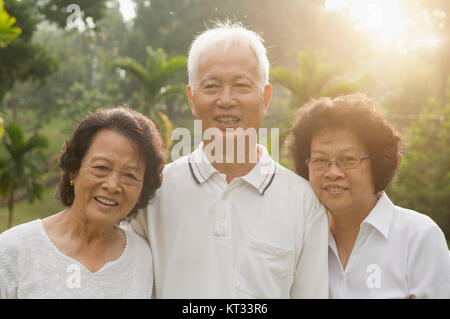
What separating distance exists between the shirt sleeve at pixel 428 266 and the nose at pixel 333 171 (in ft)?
1.77

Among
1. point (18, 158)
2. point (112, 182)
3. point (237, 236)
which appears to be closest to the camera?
point (112, 182)

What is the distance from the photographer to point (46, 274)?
229 centimetres

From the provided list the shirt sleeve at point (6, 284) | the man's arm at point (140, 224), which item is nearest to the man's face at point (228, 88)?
the man's arm at point (140, 224)

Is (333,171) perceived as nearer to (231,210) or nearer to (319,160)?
(319,160)

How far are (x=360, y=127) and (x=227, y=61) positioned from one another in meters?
0.85

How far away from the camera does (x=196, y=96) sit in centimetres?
280

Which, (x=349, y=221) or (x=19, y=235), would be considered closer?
(x=19, y=235)

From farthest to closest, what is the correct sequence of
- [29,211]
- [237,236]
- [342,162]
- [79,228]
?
[29,211]
[342,162]
[237,236]
[79,228]

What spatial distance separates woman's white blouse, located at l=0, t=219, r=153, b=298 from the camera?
2270 millimetres

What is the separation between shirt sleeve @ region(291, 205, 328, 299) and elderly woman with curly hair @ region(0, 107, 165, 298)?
84 centimetres

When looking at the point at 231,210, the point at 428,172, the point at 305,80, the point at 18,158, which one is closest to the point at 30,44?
the point at 18,158

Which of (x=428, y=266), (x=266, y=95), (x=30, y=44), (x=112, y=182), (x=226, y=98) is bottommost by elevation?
(x=428, y=266)

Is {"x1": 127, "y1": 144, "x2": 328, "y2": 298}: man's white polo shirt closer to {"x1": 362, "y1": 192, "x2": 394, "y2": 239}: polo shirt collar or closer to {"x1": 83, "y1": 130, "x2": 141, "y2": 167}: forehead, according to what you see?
{"x1": 362, "y1": 192, "x2": 394, "y2": 239}: polo shirt collar

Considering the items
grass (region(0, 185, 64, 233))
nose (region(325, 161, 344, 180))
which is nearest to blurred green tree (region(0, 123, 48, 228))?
grass (region(0, 185, 64, 233))
